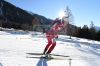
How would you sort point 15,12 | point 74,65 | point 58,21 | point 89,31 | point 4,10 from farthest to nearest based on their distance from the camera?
point 15,12, point 4,10, point 89,31, point 58,21, point 74,65

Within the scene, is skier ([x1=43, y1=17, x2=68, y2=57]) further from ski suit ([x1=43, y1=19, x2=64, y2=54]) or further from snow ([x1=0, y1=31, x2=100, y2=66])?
snow ([x1=0, y1=31, x2=100, y2=66])

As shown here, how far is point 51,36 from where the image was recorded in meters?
9.35

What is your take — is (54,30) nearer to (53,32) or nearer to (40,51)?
(53,32)

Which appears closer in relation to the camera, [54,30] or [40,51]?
[54,30]

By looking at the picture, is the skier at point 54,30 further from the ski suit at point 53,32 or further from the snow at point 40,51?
the snow at point 40,51

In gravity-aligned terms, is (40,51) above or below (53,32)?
below

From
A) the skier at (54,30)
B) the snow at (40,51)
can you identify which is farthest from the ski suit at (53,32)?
the snow at (40,51)

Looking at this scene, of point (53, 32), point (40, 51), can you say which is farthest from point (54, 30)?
point (40, 51)

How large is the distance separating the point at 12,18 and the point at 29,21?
11.4m

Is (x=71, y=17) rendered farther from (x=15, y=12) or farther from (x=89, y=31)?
(x=15, y=12)

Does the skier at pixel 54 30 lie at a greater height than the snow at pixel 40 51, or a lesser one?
greater

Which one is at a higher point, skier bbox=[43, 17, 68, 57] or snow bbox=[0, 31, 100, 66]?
skier bbox=[43, 17, 68, 57]

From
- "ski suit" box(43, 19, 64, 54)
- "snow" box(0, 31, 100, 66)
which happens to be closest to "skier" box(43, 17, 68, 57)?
"ski suit" box(43, 19, 64, 54)

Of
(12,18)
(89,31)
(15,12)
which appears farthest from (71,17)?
(15,12)
